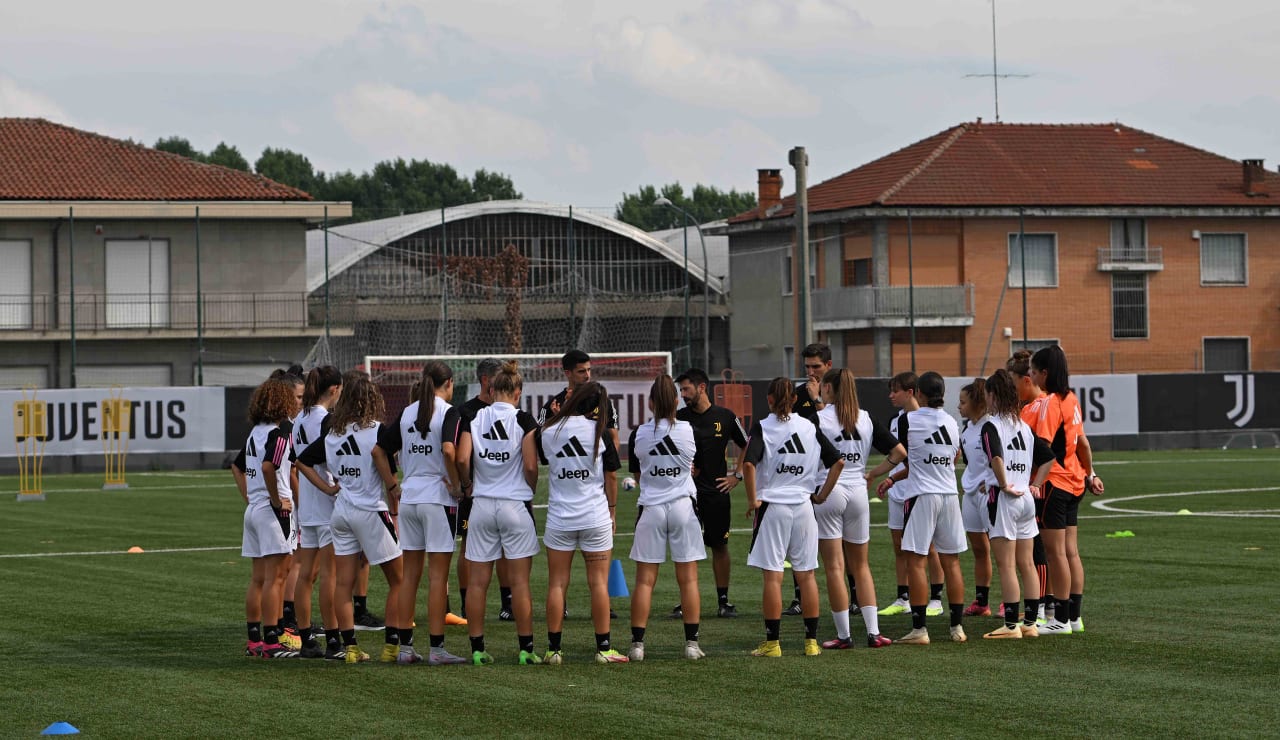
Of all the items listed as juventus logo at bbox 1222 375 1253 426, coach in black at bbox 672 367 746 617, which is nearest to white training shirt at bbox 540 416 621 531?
coach in black at bbox 672 367 746 617

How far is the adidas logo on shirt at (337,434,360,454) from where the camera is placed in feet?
36.5

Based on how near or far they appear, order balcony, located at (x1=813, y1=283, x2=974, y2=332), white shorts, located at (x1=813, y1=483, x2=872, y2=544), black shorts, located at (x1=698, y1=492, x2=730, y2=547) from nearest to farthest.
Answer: white shorts, located at (x1=813, y1=483, x2=872, y2=544) < black shorts, located at (x1=698, y1=492, x2=730, y2=547) < balcony, located at (x1=813, y1=283, x2=974, y2=332)

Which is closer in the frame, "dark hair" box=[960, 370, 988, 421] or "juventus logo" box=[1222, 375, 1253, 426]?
"dark hair" box=[960, 370, 988, 421]

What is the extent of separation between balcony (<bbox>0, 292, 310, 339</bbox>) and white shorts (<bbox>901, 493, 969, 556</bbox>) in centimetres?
3762

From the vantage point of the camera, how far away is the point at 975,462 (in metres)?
12.9

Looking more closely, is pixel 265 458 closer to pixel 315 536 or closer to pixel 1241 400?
pixel 315 536

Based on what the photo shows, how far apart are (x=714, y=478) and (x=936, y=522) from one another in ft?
7.42

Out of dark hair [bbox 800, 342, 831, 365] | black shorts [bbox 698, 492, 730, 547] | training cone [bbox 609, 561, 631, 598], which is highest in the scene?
dark hair [bbox 800, 342, 831, 365]

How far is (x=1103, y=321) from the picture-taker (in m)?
52.8

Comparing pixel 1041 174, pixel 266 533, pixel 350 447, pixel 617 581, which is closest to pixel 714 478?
pixel 617 581

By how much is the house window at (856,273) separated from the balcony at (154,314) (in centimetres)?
1685

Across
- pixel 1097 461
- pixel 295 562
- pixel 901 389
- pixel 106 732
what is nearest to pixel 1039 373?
pixel 901 389

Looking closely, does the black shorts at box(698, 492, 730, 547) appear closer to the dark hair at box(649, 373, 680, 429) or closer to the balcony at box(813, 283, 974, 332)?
the dark hair at box(649, 373, 680, 429)

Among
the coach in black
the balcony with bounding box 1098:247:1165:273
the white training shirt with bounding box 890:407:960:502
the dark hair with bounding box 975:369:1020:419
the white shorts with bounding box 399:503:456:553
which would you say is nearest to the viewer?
the white shorts with bounding box 399:503:456:553
